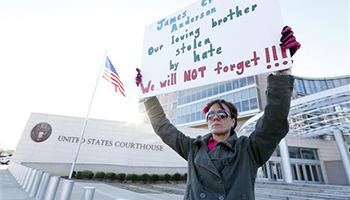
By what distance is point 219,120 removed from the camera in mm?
1428

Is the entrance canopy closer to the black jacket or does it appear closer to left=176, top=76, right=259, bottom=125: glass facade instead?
left=176, top=76, right=259, bottom=125: glass facade

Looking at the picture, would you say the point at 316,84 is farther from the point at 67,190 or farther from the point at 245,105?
the point at 67,190

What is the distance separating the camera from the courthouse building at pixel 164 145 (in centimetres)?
1455

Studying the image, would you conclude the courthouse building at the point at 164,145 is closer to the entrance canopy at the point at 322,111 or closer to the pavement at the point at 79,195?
the entrance canopy at the point at 322,111

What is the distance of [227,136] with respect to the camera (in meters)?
1.42

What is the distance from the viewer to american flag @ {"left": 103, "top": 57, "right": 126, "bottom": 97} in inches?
Result: 263

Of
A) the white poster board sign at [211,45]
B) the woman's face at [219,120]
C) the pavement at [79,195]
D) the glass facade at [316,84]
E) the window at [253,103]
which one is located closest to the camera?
the woman's face at [219,120]

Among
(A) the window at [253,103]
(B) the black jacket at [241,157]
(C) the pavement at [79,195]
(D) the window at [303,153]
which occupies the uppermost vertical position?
(A) the window at [253,103]

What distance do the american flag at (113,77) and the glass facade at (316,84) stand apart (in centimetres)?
2732

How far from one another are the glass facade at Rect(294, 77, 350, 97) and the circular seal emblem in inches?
1173

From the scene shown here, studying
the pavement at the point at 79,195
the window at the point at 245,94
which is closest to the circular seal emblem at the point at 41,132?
the pavement at the point at 79,195

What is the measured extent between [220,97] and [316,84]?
49.6 ft

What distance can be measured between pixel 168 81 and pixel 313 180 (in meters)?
26.0

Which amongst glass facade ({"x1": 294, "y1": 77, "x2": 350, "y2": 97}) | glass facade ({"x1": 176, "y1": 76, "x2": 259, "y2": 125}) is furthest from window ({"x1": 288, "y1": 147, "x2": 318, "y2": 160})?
glass facade ({"x1": 294, "y1": 77, "x2": 350, "y2": 97})
